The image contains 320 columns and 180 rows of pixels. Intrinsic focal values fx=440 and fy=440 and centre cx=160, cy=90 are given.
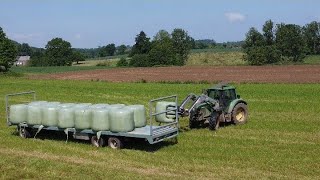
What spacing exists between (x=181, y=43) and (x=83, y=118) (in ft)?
364

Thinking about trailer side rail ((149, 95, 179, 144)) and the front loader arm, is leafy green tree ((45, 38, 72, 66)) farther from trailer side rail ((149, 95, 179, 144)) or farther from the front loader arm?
trailer side rail ((149, 95, 179, 144))

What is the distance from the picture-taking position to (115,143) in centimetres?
1376

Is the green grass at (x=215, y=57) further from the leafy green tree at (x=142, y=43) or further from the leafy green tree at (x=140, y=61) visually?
the leafy green tree at (x=140, y=61)

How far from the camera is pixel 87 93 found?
34.1m

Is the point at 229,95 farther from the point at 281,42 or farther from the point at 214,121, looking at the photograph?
the point at 281,42

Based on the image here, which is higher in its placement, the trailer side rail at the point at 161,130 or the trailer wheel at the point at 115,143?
the trailer side rail at the point at 161,130

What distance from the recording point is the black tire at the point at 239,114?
17.3 meters

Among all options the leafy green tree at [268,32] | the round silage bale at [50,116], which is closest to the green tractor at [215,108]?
the round silage bale at [50,116]

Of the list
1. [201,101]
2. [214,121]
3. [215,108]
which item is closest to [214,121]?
[214,121]

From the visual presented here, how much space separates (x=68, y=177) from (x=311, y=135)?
349 inches

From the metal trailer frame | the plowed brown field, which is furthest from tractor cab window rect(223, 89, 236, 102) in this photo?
the plowed brown field

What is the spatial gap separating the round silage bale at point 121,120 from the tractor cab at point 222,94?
15.7 ft

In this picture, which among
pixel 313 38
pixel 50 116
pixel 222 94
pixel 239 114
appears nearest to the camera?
pixel 50 116

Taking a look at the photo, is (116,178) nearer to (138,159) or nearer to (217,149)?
(138,159)
